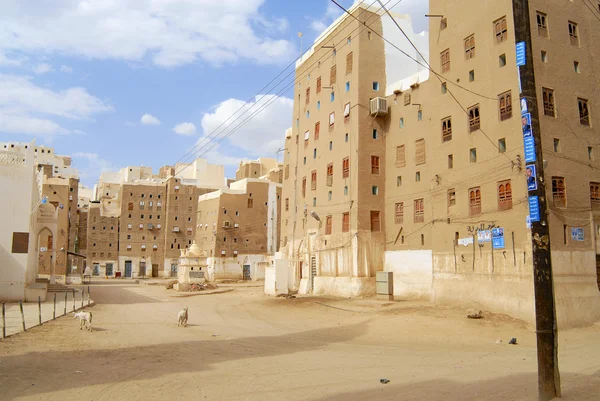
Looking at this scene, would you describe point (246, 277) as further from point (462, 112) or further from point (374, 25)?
point (462, 112)

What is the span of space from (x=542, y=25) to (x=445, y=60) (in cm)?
570

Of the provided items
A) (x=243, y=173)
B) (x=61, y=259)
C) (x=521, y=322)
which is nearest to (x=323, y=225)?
(x=521, y=322)

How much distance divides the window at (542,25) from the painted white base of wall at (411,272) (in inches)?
548

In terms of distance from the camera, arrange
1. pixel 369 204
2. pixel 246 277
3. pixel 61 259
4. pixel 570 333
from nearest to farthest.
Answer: pixel 570 333, pixel 369 204, pixel 61 259, pixel 246 277

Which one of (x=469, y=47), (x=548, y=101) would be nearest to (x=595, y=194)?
(x=548, y=101)

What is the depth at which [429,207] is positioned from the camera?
3131 cm

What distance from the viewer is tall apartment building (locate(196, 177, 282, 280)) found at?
8225cm

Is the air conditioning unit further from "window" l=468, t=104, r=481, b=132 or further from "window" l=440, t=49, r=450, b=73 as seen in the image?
"window" l=468, t=104, r=481, b=132

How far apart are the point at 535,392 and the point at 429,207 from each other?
22.0m

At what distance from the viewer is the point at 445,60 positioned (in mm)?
29531

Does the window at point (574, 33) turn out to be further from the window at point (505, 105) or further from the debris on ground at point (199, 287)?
the debris on ground at point (199, 287)

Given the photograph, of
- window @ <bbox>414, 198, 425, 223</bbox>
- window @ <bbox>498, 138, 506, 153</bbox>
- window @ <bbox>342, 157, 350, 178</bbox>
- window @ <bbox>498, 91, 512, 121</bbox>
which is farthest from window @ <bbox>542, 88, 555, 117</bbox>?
window @ <bbox>342, 157, 350, 178</bbox>

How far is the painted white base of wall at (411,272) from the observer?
3123cm

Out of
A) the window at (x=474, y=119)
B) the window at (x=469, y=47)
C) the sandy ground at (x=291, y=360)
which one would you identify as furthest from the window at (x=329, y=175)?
the sandy ground at (x=291, y=360)
